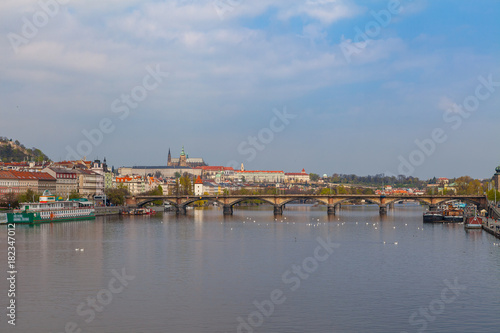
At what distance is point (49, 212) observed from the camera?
74.6 metres

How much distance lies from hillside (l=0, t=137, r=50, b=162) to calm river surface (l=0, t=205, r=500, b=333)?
122370mm

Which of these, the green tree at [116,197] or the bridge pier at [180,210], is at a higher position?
the green tree at [116,197]

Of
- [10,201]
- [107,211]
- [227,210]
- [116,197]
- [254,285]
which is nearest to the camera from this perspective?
[254,285]

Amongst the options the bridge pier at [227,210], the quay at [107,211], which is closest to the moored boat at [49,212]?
the quay at [107,211]

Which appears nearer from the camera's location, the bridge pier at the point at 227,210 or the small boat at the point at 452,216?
the small boat at the point at 452,216

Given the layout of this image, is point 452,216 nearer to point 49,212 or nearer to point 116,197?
point 49,212

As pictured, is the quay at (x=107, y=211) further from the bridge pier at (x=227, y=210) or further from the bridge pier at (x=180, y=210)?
the bridge pier at (x=227, y=210)

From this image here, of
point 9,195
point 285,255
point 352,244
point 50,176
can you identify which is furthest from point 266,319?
point 50,176

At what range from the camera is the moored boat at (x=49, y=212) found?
227ft

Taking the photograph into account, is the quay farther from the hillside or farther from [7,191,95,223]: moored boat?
the hillside

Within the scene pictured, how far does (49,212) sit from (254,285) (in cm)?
5031

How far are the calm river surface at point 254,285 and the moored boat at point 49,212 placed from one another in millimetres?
20021

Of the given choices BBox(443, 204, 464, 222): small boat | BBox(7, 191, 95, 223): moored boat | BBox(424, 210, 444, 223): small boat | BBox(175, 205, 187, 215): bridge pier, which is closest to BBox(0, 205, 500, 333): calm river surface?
BBox(7, 191, 95, 223): moored boat

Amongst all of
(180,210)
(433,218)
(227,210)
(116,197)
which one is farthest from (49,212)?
(433,218)
